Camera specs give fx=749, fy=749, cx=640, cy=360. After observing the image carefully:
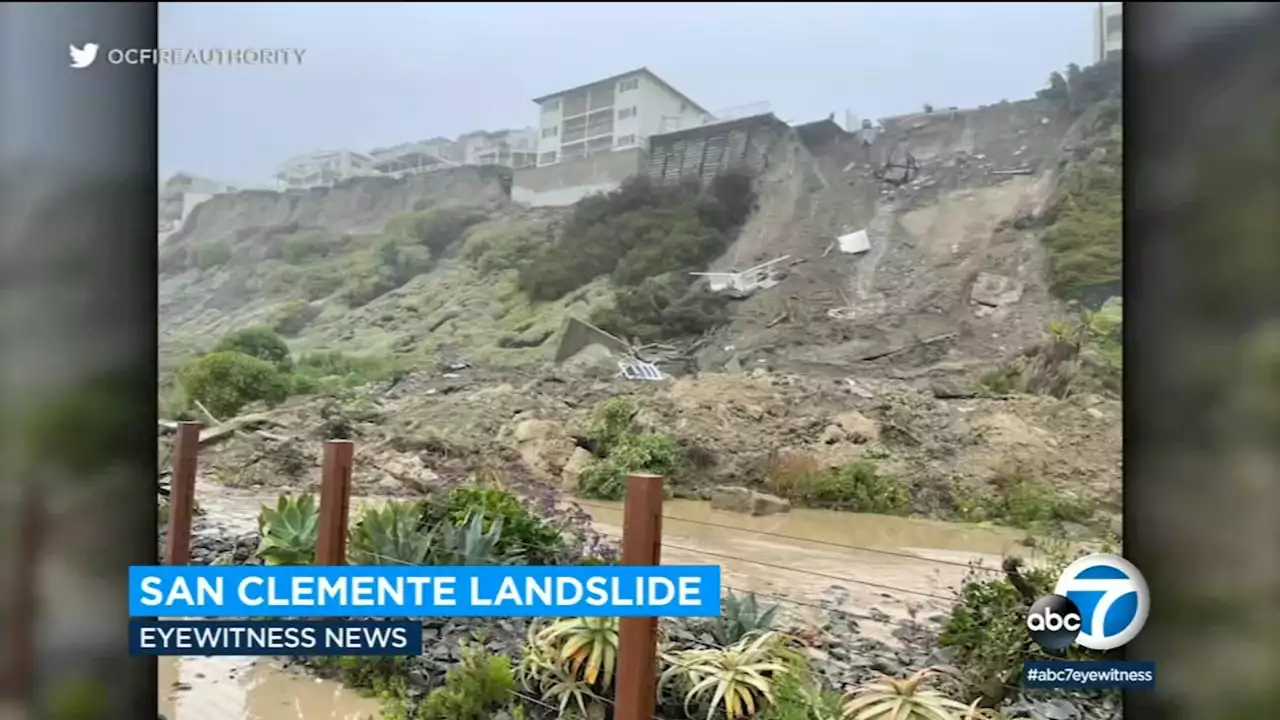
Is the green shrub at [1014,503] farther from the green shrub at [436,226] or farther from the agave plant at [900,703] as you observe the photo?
the green shrub at [436,226]

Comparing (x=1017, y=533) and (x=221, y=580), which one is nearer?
(x=221, y=580)

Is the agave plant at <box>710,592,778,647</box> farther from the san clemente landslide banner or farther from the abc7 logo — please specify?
the abc7 logo

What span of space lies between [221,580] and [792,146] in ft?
4.67

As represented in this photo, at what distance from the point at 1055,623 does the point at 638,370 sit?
3.19 feet

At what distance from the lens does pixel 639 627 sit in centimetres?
143

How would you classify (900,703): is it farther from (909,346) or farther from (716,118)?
(716,118)

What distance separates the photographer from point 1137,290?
1485 mm

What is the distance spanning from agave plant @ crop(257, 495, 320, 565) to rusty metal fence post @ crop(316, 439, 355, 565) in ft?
0.06

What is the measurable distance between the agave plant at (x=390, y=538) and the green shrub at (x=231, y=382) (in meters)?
0.33

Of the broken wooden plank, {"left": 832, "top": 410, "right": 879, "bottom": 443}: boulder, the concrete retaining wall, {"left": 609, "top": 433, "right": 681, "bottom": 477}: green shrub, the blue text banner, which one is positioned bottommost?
the blue text banner

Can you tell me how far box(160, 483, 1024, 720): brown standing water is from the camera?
150 centimetres

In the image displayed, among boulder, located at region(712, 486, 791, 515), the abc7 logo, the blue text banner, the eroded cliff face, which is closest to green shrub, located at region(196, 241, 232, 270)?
the eroded cliff face

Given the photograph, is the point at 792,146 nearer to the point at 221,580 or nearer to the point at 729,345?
the point at 729,345

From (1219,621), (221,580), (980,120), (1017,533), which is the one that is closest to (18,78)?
(221,580)
